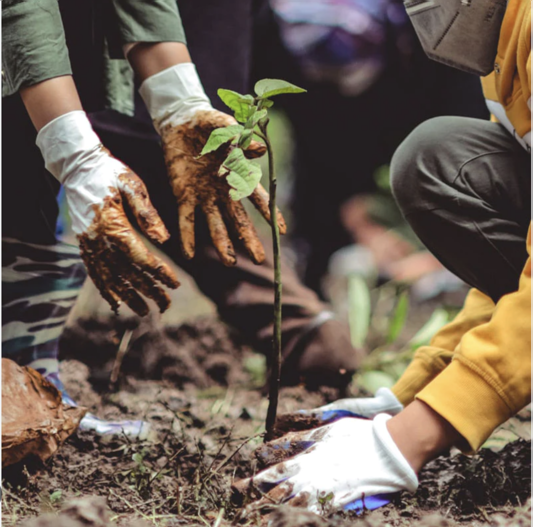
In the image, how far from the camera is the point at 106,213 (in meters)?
0.99

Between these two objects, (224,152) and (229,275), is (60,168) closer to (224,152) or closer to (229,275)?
(224,152)

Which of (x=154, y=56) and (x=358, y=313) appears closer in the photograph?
(x=154, y=56)

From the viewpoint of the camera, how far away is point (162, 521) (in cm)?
82

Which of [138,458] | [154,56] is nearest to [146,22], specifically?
[154,56]

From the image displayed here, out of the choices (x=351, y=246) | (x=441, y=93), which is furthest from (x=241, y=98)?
(x=351, y=246)

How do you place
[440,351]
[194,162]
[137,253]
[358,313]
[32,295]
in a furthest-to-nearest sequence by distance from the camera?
[358,313], [32,295], [440,351], [194,162], [137,253]

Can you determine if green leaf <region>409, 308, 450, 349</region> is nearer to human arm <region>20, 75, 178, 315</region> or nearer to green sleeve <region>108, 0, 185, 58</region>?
human arm <region>20, 75, 178, 315</region>

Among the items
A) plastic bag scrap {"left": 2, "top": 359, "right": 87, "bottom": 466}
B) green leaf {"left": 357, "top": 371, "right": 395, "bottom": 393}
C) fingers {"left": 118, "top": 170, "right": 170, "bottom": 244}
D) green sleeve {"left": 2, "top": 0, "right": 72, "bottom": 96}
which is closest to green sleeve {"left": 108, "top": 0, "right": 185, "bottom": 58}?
green sleeve {"left": 2, "top": 0, "right": 72, "bottom": 96}

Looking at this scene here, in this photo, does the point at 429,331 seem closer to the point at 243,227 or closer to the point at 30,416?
the point at 243,227

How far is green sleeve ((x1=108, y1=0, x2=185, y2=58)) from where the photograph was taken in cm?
112

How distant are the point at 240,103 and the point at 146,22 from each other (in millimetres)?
392

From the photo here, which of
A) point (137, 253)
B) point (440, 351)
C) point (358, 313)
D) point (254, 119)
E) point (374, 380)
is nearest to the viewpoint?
point (254, 119)

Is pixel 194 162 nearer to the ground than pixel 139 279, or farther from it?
farther from it

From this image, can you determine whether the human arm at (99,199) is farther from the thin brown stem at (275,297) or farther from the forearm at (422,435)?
the forearm at (422,435)
